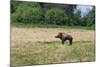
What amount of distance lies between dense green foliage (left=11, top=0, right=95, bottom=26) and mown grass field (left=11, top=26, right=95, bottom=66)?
0.32ft

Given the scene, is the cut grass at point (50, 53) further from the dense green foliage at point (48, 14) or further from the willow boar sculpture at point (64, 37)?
the dense green foliage at point (48, 14)

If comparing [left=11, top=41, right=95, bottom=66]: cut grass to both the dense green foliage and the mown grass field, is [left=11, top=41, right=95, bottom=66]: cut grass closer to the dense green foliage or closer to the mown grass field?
the mown grass field

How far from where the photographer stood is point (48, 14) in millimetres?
2693

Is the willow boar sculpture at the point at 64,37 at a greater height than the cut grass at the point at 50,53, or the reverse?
the willow boar sculpture at the point at 64,37

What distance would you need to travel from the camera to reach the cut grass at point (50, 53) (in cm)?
254

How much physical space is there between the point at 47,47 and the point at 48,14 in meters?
0.44

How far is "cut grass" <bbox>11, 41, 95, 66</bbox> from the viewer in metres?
2.54

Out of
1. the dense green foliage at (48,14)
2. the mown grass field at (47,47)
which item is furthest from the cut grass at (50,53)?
the dense green foliage at (48,14)

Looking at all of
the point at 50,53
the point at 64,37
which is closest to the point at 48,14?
the point at 64,37

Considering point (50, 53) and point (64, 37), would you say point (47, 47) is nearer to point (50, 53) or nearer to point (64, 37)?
point (50, 53)

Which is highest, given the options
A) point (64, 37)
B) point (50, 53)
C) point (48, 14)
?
point (48, 14)

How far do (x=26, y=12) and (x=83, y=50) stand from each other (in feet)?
3.19

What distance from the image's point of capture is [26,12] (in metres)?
2.60
